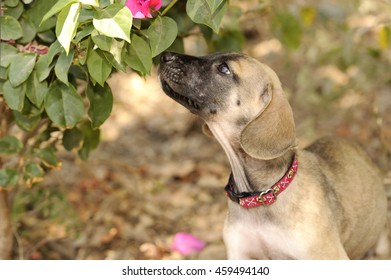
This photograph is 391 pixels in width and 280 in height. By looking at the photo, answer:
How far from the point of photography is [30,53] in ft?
11.5

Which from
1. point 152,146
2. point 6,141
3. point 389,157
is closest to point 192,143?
point 152,146

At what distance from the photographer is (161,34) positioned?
3.24 m

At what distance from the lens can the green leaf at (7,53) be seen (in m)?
3.52

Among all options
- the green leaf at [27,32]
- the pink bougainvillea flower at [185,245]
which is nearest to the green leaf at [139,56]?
the green leaf at [27,32]

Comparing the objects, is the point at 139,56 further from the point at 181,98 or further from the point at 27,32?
the point at 27,32

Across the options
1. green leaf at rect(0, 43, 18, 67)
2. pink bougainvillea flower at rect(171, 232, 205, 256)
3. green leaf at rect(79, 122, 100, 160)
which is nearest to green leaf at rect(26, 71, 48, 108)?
green leaf at rect(0, 43, 18, 67)

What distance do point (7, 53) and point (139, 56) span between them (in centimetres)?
75

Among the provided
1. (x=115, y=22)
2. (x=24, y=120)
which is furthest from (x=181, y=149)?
(x=115, y=22)

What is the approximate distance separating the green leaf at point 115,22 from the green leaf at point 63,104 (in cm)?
78

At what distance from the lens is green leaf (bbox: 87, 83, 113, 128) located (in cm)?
369

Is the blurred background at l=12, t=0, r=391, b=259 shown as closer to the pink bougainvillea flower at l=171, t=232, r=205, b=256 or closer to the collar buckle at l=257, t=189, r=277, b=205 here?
the pink bougainvillea flower at l=171, t=232, r=205, b=256

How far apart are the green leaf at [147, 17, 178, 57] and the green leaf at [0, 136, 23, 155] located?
124 centimetres
